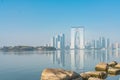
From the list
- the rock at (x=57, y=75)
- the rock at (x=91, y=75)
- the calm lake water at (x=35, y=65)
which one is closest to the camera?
the rock at (x=57, y=75)

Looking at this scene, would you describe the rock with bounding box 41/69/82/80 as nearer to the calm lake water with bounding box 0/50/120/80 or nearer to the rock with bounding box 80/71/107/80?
the rock with bounding box 80/71/107/80

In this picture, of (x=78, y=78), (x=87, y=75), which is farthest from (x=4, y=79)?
(x=78, y=78)

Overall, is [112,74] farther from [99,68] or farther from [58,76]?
[58,76]

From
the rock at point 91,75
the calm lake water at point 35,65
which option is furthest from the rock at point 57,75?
the calm lake water at point 35,65

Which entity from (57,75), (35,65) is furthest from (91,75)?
(35,65)

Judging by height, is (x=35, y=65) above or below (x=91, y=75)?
below

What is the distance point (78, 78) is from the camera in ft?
90.4

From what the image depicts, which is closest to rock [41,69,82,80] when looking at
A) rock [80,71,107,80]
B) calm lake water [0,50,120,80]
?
rock [80,71,107,80]

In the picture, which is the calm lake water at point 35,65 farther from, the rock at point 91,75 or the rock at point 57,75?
the rock at point 57,75

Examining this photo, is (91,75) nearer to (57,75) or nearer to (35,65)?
(57,75)

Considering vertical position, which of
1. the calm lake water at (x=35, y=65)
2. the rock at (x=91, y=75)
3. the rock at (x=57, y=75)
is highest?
the rock at (x=57, y=75)

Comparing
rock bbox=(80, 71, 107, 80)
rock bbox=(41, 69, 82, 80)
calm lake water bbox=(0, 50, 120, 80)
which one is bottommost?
calm lake water bbox=(0, 50, 120, 80)

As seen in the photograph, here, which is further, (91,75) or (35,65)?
(35,65)

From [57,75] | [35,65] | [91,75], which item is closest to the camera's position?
[57,75]
